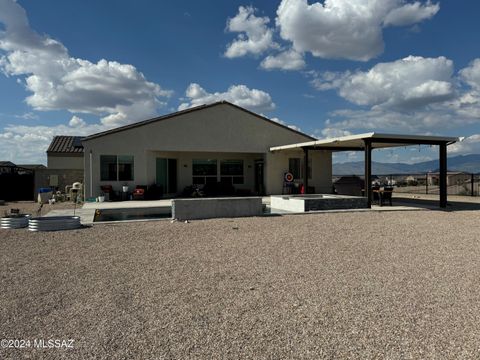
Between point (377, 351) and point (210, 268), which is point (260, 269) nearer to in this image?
point (210, 268)

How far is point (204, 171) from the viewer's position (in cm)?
2250

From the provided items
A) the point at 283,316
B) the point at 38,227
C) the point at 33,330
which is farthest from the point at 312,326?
A: the point at 38,227

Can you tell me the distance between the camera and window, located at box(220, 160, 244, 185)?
22891 mm

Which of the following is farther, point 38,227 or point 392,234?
point 38,227

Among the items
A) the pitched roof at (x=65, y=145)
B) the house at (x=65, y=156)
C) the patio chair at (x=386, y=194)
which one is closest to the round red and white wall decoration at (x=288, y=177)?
the patio chair at (x=386, y=194)

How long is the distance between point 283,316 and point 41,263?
446cm

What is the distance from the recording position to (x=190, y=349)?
3314 mm

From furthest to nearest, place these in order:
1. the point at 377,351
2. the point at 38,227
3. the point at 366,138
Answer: the point at 366,138 → the point at 38,227 → the point at 377,351

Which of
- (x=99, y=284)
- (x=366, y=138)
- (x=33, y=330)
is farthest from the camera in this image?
(x=366, y=138)

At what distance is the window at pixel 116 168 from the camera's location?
18938 millimetres

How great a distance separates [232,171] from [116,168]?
A: 23.0ft

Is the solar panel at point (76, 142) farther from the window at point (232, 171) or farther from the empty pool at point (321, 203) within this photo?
the empty pool at point (321, 203)

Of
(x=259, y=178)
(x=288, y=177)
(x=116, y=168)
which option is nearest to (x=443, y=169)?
(x=288, y=177)

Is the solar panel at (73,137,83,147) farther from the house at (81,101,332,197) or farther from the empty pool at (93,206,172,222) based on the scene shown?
the empty pool at (93,206,172,222)
